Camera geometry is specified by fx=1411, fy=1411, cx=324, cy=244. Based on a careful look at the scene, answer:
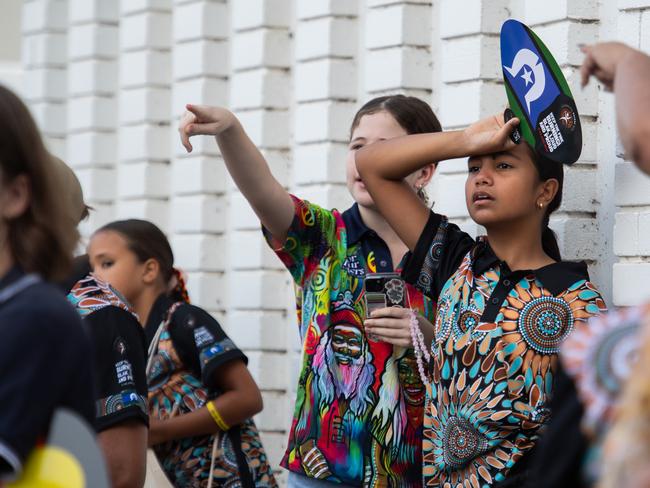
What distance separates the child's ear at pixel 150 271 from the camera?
5691mm

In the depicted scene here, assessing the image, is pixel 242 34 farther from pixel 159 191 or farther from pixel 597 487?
pixel 597 487

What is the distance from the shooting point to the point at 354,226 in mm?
4691

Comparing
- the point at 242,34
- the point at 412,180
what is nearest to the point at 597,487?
the point at 412,180

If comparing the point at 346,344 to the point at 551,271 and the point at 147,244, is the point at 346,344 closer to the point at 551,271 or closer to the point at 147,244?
the point at 551,271

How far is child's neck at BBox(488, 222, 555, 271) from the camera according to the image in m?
4.18

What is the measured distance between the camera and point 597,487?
2.14m

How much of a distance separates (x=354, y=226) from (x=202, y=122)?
662 millimetres

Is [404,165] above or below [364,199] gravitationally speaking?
above

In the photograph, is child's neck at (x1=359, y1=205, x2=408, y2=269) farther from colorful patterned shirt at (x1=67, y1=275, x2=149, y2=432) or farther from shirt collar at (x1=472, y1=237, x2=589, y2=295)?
colorful patterned shirt at (x1=67, y1=275, x2=149, y2=432)

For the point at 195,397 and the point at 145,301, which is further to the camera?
the point at 145,301

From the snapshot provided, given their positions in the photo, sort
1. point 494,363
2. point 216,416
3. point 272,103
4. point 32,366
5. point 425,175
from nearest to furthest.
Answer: point 32,366, point 494,363, point 425,175, point 216,416, point 272,103

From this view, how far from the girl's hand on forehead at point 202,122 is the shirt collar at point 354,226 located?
554 millimetres

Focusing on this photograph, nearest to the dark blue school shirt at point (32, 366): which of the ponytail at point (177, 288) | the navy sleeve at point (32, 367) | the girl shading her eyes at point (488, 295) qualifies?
the navy sleeve at point (32, 367)

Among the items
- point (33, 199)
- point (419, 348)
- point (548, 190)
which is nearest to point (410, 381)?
point (419, 348)
